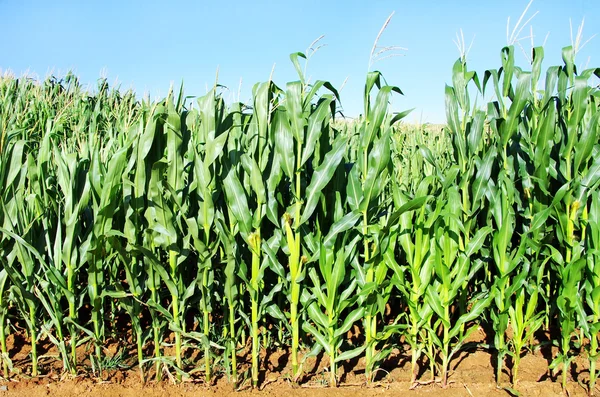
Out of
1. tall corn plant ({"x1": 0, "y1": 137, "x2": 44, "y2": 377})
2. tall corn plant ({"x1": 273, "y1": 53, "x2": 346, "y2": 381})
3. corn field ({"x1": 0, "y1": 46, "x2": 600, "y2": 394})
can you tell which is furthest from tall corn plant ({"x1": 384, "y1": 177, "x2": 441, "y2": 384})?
tall corn plant ({"x1": 0, "y1": 137, "x2": 44, "y2": 377})

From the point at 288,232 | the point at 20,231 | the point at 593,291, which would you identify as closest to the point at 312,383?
the point at 288,232

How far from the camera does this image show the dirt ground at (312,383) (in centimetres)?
255

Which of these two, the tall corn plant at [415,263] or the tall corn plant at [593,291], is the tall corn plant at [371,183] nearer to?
the tall corn plant at [415,263]

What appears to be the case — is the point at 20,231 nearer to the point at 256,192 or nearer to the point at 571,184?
the point at 256,192

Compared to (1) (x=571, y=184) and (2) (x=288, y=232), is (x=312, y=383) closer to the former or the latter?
(2) (x=288, y=232)

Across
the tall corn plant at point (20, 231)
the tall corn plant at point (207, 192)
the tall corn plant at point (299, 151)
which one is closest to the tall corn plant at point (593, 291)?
the tall corn plant at point (299, 151)

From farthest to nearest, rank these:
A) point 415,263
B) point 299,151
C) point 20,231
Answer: point 20,231 < point 415,263 < point 299,151

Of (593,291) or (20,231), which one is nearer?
(593,291)

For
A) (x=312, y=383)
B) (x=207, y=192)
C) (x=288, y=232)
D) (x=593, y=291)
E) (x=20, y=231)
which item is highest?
(x=207, y=192)

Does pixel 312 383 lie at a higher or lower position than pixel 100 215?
lower

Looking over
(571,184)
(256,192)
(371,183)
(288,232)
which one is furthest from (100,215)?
(571,184)

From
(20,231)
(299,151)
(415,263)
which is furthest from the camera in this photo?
(20,231)

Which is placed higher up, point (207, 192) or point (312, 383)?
point (207, 192)

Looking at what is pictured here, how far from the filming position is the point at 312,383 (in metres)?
2.64
